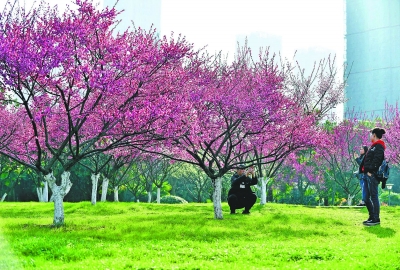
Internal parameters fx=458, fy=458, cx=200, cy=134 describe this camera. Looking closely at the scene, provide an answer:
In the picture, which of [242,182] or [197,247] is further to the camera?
[242,182]

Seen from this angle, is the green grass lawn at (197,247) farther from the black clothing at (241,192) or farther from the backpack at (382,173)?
the black clothing at (241,192)

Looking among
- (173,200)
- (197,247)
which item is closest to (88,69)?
(197,247)

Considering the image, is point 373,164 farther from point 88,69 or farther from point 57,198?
point 57,198

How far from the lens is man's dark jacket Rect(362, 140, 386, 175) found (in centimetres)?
1370

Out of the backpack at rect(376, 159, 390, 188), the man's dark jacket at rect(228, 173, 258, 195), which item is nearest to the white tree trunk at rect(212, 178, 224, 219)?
the man's dark jacket at rect(228, 173, 258, 195)

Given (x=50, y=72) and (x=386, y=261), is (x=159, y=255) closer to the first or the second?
(x=386, y=261)

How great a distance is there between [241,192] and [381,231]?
282 inches

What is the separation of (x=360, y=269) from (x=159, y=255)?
378cm

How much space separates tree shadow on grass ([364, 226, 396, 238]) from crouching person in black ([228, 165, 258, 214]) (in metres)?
5.76

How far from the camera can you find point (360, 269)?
7828 millimetres

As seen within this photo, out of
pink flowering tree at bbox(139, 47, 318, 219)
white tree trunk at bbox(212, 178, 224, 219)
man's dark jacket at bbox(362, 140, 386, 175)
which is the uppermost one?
pink flowering tree at bbox(139, 47, 318, 219)

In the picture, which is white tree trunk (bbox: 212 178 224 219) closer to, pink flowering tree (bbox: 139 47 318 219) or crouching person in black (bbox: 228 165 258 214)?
pink flowering tree (bbox: 139 47 318 219)

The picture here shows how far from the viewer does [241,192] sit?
64.8ft

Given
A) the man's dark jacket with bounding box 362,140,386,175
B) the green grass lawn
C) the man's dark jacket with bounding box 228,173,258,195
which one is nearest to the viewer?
the green grass lawn
